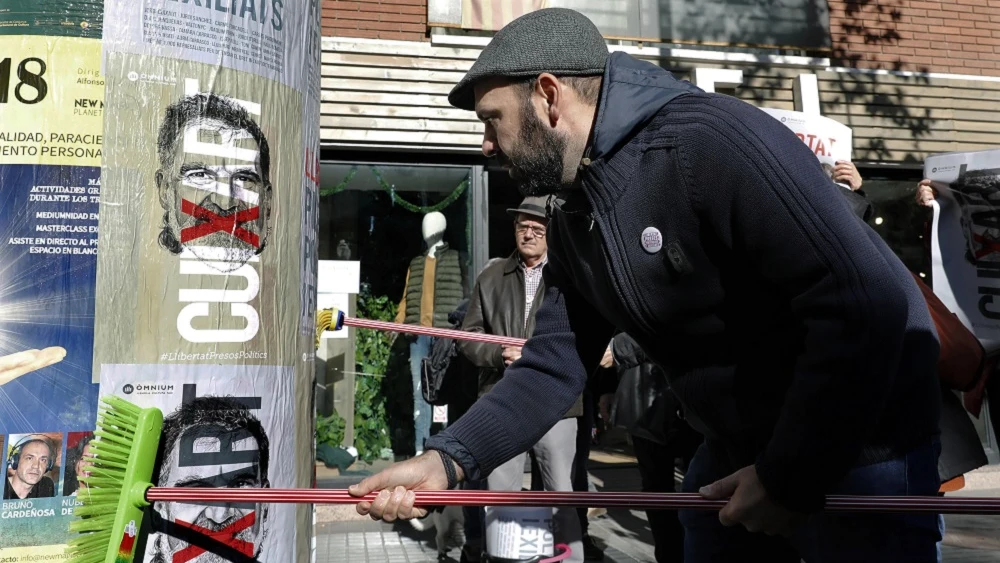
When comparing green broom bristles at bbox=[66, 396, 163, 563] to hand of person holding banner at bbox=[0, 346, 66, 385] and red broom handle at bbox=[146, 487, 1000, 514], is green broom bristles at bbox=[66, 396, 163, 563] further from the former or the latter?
hand of person holding banner at bbox=[0, 346, 66, 385]

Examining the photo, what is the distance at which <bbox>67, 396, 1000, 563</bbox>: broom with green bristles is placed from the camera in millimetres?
1825

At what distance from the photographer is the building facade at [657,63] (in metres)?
7.65

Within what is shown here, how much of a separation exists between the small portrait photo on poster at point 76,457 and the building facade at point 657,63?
581 cm

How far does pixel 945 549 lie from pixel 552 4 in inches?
222

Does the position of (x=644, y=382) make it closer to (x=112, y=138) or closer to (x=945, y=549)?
(x=945, y=549)

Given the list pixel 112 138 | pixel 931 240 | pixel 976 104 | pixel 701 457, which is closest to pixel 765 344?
pixel 701 457

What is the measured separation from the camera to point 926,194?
454 cm

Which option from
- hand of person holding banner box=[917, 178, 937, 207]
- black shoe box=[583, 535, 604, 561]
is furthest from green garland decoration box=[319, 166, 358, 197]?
hand of person holding banner box=[917, 178, 937, 207]

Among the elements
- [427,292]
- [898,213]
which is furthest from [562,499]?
[898,213]

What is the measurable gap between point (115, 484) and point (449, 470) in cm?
78

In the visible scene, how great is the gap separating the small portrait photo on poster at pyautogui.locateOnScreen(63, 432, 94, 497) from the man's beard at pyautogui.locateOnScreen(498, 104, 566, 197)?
119cm

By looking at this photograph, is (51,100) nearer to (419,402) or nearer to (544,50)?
(544,50)

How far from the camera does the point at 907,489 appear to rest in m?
1.90

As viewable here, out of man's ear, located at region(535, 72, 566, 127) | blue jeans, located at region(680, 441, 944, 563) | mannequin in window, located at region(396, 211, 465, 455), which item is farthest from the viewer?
mannequin in window, located at region(396, 211, 465, 455)
